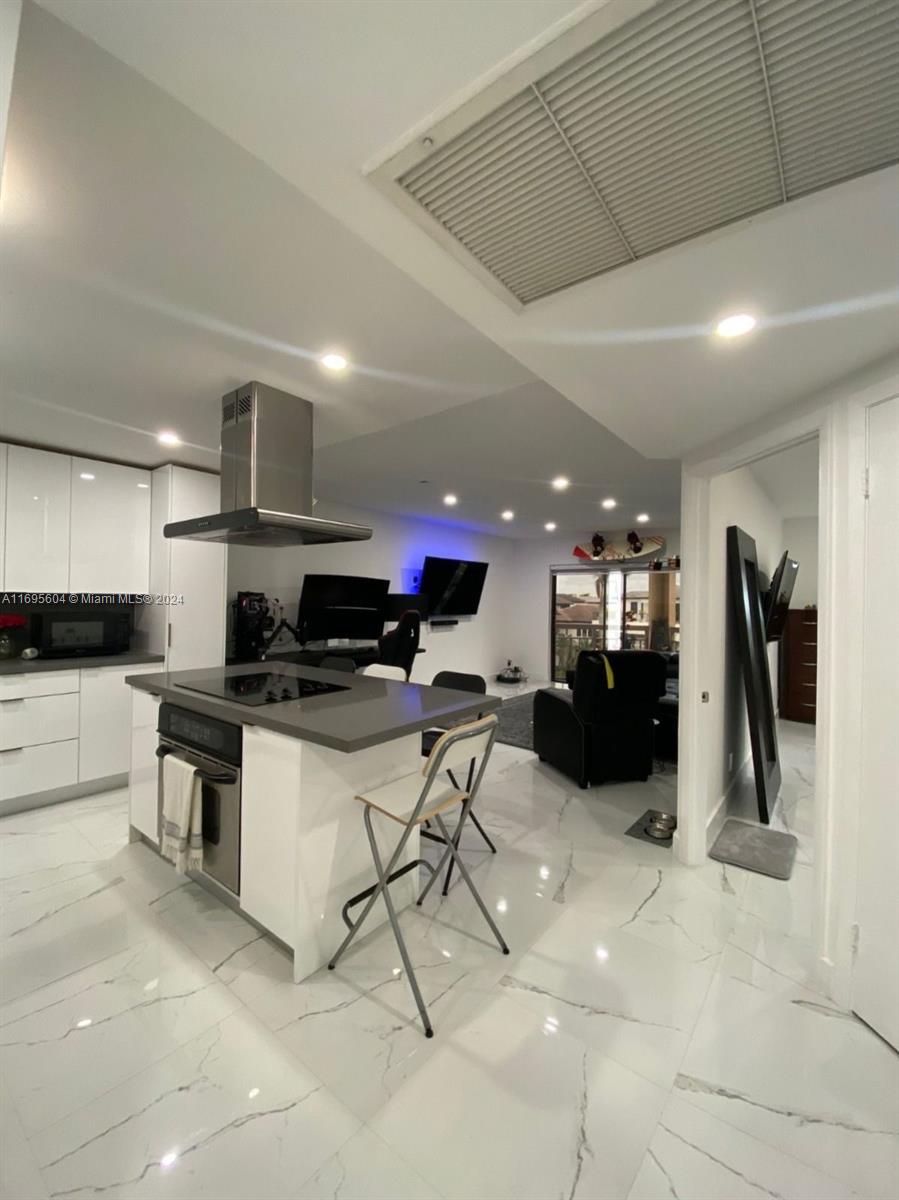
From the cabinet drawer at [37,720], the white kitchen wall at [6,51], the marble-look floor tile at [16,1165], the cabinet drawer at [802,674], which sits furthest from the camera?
the cabinet drawer at [802,674]

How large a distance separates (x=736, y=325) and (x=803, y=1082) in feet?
7.16

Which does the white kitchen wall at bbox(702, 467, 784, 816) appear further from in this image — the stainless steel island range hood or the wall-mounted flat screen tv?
the stainless steel island range hood

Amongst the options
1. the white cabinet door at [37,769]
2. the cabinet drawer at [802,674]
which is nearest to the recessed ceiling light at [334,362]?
the white cabinet door at [37,769]

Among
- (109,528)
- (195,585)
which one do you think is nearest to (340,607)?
(195,585)

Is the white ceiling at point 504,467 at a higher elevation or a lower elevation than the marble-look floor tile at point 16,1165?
higher

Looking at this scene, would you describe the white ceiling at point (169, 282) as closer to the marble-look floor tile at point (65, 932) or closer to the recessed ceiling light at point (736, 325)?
the recessed ceiling light at point (736, 325)

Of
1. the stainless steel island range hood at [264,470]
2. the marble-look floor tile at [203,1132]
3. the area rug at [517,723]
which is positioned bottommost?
the marble-look floor tile at [203,1132]

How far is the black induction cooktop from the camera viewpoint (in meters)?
2.05

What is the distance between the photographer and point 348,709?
1930 millimetres

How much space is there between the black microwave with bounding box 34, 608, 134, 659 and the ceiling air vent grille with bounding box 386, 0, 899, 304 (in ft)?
11.4

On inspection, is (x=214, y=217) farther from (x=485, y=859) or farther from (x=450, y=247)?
(x=485, y=859)

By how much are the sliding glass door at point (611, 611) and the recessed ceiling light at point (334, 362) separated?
6.13 metres

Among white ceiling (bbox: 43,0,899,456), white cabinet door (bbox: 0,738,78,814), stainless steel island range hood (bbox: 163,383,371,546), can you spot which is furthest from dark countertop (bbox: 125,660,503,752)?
white ceiling (bbox: 43,0,899,456)

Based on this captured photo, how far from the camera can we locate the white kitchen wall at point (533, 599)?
26.2 feet
